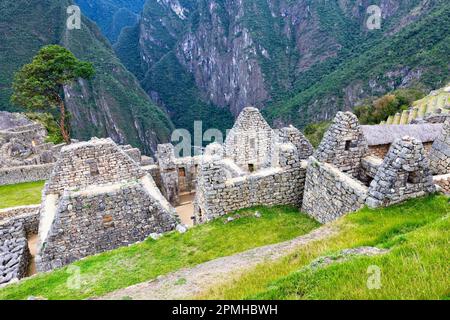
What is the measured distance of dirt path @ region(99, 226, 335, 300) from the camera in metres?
5.48

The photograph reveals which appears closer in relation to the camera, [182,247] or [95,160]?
[182,247]

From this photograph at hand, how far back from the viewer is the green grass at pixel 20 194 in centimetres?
1758

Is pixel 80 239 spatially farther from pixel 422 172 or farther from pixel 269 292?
pixel 422 172

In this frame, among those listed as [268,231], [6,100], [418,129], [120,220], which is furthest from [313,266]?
[6,100]

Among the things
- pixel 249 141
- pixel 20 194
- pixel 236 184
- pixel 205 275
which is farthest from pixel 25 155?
pixel 205 275

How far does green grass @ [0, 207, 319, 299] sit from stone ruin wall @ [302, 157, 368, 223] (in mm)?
342

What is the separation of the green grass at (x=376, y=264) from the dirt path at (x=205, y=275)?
40 cm

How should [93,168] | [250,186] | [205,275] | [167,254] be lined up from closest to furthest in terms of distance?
[205,275] < [167,254] < [250,186] < [93,168]

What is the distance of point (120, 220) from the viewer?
9.55m

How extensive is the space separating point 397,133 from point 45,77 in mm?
25648

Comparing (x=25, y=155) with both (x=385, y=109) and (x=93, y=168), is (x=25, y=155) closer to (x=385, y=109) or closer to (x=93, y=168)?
(x=93, y=168)

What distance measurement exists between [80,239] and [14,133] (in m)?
25.6

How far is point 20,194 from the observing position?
1936 cm

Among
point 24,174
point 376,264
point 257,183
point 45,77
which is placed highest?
point 45,77
